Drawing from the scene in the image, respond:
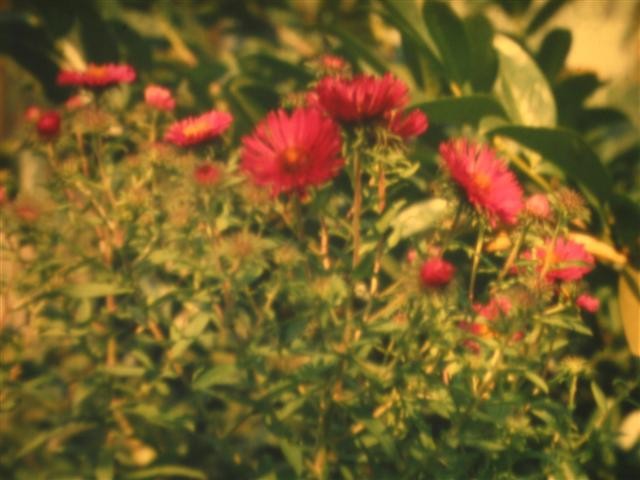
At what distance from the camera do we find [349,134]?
2.91ft

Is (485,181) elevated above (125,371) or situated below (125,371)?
above

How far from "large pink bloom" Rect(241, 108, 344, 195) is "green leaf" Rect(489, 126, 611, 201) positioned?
442 millimetres

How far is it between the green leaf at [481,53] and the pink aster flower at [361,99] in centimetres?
56

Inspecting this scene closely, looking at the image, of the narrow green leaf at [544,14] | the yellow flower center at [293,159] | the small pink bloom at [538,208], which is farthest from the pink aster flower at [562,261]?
the narrow green leaf at [544,14]

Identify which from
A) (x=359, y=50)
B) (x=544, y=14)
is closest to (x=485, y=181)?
(x=359, y=50)

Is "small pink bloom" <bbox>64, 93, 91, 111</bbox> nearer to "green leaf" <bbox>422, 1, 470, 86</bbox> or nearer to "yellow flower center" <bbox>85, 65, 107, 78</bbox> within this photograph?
"yellow flower center" <bbox>85, 65, 107, 78</bbox>

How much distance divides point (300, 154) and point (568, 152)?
590 millimetres

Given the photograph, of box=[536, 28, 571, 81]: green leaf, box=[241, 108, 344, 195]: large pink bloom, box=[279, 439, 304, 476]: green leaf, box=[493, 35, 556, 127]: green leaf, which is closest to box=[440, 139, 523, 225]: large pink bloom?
box=[241, 108, 344, 195]: large pink bloom

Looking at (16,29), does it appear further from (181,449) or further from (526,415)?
(526,415)

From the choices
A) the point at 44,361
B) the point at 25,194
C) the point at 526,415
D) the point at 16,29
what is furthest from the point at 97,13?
the point at 526,415

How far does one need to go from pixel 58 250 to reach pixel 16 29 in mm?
673

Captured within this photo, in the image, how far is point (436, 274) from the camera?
0.91 metres

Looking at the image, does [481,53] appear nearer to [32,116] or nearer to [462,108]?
[462,108]

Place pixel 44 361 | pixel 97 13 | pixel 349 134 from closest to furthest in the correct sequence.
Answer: pixel 349 134 < pixel 44 361 < pixel 97 13
